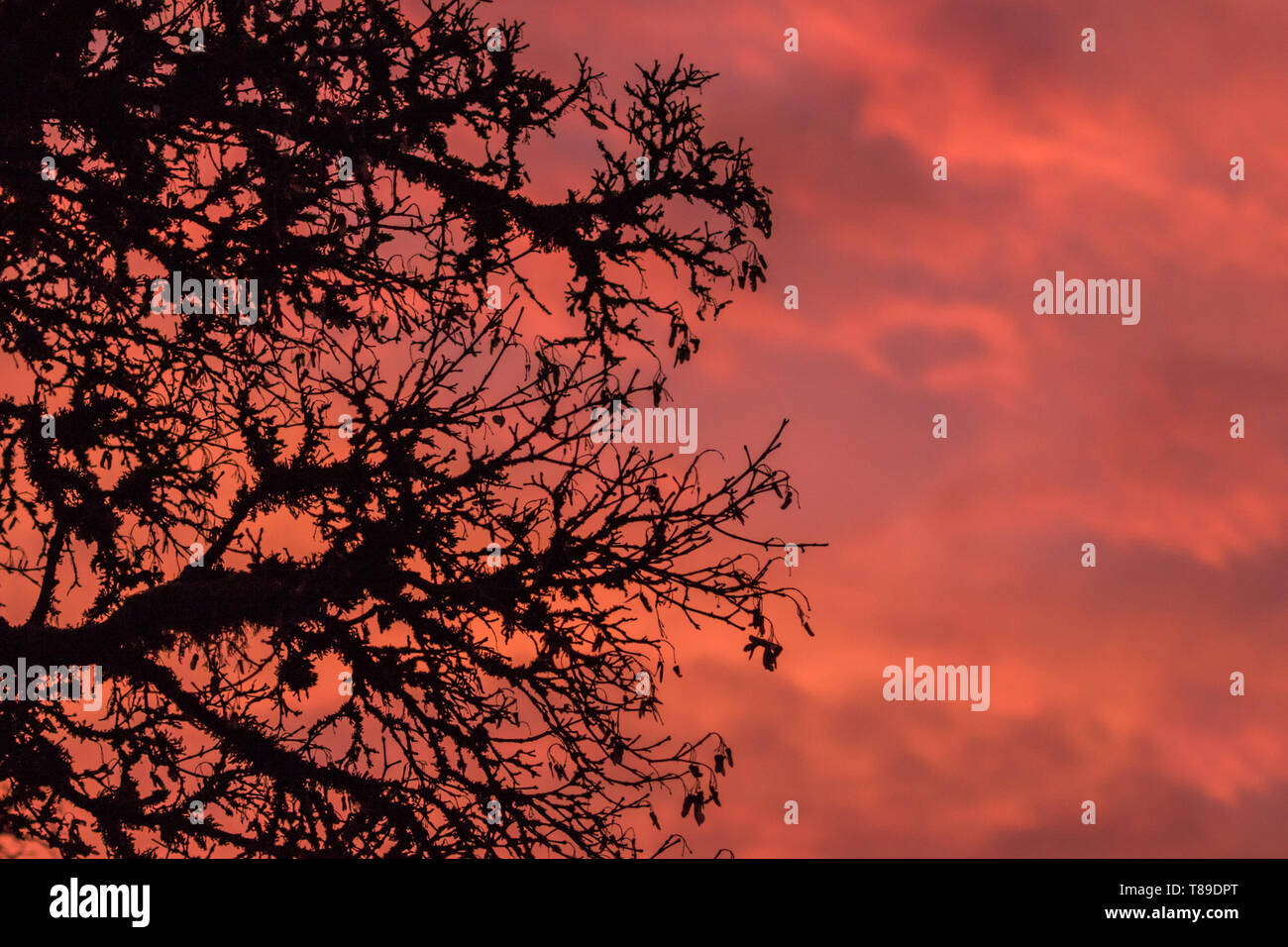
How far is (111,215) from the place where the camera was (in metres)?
7.25

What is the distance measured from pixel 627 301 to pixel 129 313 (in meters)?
3.18

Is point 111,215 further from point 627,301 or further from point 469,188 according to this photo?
point 627,301

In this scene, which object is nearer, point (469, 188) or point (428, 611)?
point (428, 611)

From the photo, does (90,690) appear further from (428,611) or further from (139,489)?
(428,611)
